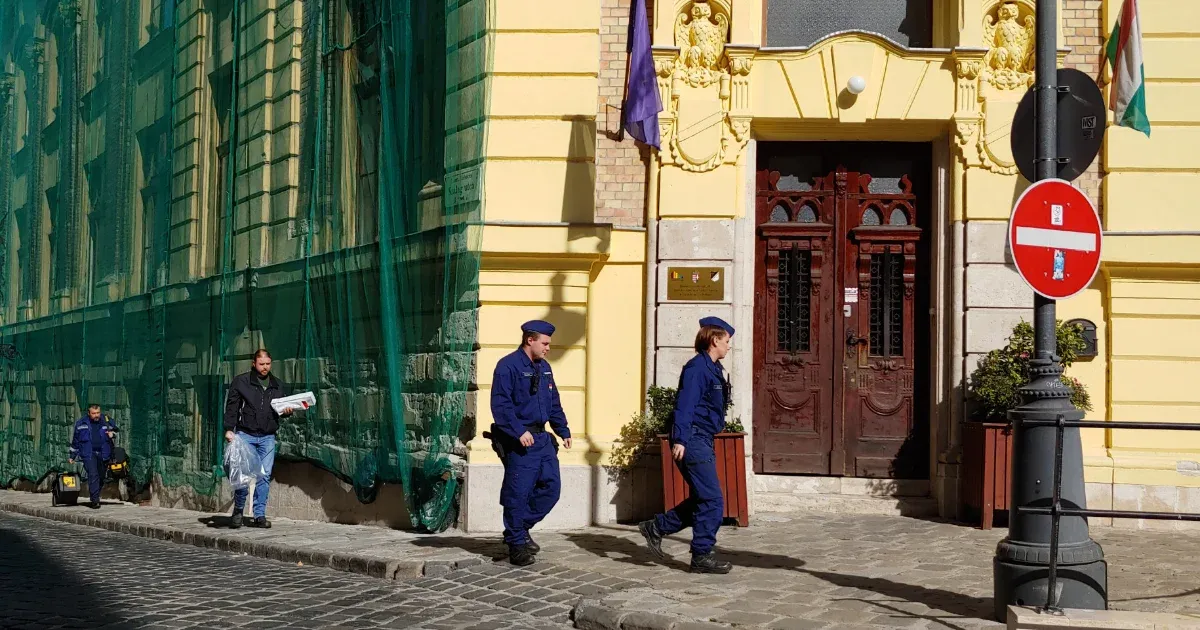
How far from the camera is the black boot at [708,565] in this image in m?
7.89

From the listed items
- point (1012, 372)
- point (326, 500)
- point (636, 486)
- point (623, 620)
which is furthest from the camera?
point (326, 500)

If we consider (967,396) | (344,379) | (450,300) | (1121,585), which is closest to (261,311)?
(344,379)

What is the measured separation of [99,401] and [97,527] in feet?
15.3

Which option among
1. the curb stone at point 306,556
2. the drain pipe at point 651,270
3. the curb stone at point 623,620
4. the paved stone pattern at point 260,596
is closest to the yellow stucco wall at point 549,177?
the drain pipe at point 651,270

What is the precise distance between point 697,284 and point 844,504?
242 centimetres

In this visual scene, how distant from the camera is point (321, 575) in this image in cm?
859

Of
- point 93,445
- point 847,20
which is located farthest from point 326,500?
point 847,20

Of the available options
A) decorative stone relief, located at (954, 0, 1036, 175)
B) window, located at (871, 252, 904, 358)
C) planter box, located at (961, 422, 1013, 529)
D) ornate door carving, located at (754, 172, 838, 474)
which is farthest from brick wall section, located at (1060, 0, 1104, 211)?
planter box, located at (961, 422, 1013, 529)

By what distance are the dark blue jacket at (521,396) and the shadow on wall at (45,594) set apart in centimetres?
278

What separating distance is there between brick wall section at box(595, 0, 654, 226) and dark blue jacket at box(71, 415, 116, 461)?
918 cm

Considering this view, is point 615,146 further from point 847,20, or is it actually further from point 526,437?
point 526,437

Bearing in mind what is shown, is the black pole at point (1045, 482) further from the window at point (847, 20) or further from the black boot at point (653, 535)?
the window at point (847, 20)

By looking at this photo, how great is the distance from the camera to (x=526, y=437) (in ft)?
27.4

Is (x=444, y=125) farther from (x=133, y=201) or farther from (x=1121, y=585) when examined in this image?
(x=133, y=201)
